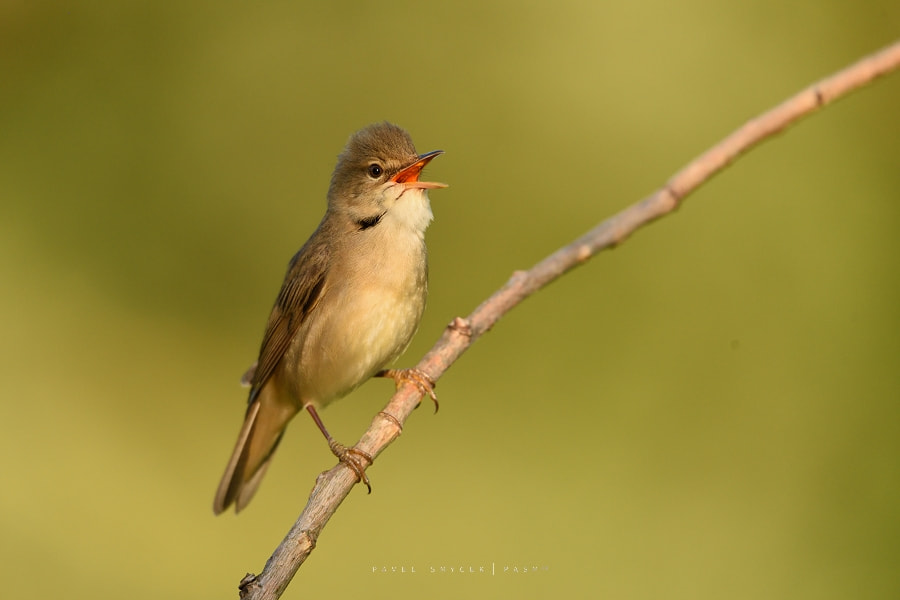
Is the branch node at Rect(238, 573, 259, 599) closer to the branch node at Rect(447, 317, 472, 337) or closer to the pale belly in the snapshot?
the branch node at Rect(447, 317, 472, 337)

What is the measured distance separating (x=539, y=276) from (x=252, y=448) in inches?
80.6

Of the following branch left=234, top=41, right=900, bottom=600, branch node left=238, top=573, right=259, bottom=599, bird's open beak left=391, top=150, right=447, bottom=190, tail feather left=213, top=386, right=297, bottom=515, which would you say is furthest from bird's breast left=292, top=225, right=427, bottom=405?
branch node left=238, top=573, right=259, bottom=599

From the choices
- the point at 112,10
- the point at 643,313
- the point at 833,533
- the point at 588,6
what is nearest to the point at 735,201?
the point at 643,313

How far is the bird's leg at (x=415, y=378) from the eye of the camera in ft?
9.96

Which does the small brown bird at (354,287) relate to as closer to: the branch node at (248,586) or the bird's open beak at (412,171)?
the bird's open beak at (412,171)

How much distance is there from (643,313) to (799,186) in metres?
1.26

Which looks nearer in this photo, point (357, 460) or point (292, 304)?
point (357, 460)

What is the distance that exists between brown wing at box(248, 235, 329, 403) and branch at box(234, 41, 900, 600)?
34.2 inches

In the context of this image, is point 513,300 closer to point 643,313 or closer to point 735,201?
point 643,313

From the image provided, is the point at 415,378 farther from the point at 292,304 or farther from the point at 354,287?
the point at 292,304

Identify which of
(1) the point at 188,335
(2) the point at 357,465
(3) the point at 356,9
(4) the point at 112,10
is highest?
(4) the point at 112,10

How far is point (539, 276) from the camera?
256 centimetres

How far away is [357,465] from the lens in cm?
281

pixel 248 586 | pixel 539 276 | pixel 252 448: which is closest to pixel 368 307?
pixel 252 448
